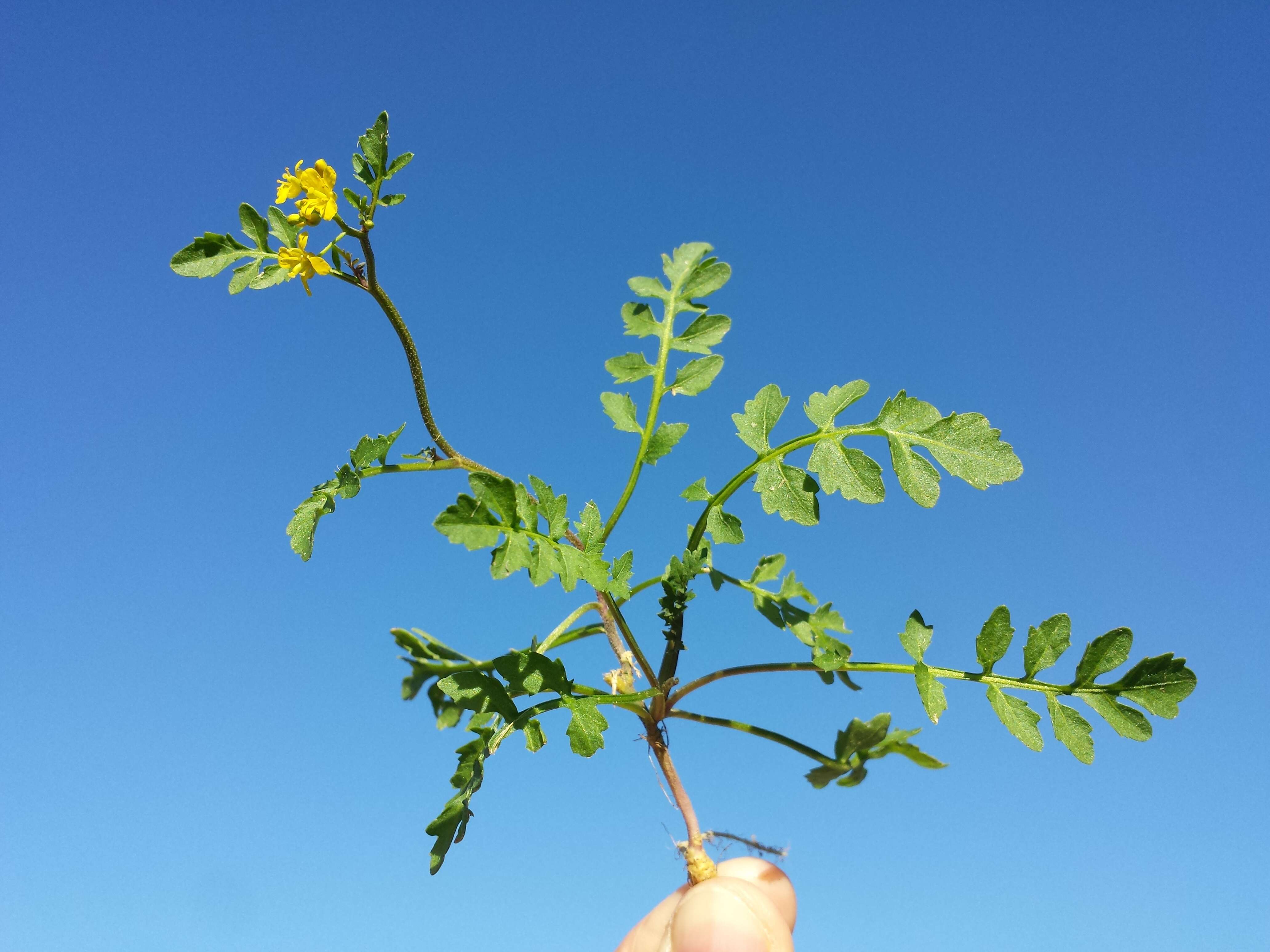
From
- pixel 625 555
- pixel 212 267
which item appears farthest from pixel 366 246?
pixel 625 555

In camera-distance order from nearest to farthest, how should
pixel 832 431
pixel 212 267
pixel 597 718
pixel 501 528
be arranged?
1. pixel 501 528
2. pixel 597 718
3. pixel 212 267
4. pixel 832 431

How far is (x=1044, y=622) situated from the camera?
190cm

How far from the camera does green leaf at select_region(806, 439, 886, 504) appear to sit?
1.86 metres

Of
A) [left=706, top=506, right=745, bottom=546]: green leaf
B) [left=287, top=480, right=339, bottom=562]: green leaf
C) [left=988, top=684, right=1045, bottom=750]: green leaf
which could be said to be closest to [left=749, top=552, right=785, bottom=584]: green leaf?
[left=706, top=506, right=745, bottom=546]: green leaf

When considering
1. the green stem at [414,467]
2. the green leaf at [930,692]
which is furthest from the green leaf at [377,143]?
the green leaf at [930,692]

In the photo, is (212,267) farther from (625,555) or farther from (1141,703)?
(1141,703)

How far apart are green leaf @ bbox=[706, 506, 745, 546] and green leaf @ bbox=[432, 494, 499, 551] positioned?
0.59 m

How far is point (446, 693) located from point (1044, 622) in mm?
1404

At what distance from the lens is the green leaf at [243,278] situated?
183 centimetres

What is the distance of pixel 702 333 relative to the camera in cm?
224

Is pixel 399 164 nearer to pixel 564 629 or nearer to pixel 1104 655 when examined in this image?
pixel 564 629

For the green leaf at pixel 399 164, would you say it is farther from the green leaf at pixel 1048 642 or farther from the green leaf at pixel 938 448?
the green leaf at pixel 1048 642

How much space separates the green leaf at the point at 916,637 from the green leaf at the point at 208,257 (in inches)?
70.5

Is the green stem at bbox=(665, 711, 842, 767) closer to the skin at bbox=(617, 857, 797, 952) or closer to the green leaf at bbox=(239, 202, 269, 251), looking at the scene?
the skin at bbox=(617, 857, 797, 952)
